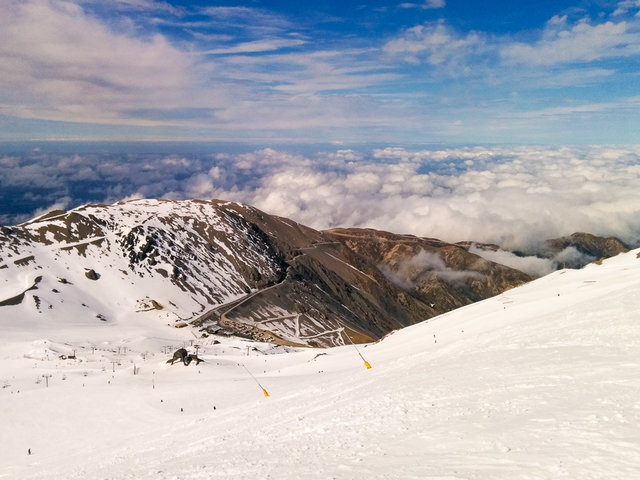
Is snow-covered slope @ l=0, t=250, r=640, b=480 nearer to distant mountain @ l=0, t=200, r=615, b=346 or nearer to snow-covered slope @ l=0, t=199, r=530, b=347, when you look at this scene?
distant mountain @ l=0, t=200, r=615, b=346

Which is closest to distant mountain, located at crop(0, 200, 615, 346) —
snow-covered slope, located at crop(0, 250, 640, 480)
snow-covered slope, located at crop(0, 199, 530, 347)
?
snow-covered slope, located at crop(0, 199, 530, 347)

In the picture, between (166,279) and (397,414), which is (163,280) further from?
(397,414)

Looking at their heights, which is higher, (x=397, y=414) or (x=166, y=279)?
(x=397, y=414)

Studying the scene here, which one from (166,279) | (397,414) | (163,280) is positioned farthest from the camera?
(166,279)

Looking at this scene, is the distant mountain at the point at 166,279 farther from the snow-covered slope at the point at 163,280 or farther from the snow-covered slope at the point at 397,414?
the snow-covered slope at the point at 397,414

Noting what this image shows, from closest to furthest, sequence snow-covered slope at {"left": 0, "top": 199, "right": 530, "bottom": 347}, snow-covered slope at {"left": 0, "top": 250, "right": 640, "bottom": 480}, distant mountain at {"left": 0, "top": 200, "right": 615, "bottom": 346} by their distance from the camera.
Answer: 1. snow-covered slope at {"left": 0, "top": 250, "right": 640, "bottom": 480}
2. snow-covered slope at {"left": 0, "top": 199, "right": 530, "bottom": 347}
3. distant mountain at {"left": 0, "top": 200, "right": 615, "bottom": 346}

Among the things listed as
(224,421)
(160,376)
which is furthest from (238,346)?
(224,421)

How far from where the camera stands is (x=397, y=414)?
55.5ft

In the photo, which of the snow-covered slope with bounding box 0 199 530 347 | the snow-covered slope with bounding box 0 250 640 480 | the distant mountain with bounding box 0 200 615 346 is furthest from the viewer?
the distant mountain with bounding box 0 200 615 346

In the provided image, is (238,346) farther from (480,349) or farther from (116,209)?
(116,209)

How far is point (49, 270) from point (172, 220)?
63.8 m

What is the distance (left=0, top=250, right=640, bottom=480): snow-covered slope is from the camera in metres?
11.4

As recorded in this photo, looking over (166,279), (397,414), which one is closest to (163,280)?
(166,279)

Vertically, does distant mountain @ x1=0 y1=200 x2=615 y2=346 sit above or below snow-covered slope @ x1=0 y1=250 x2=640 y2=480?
below
